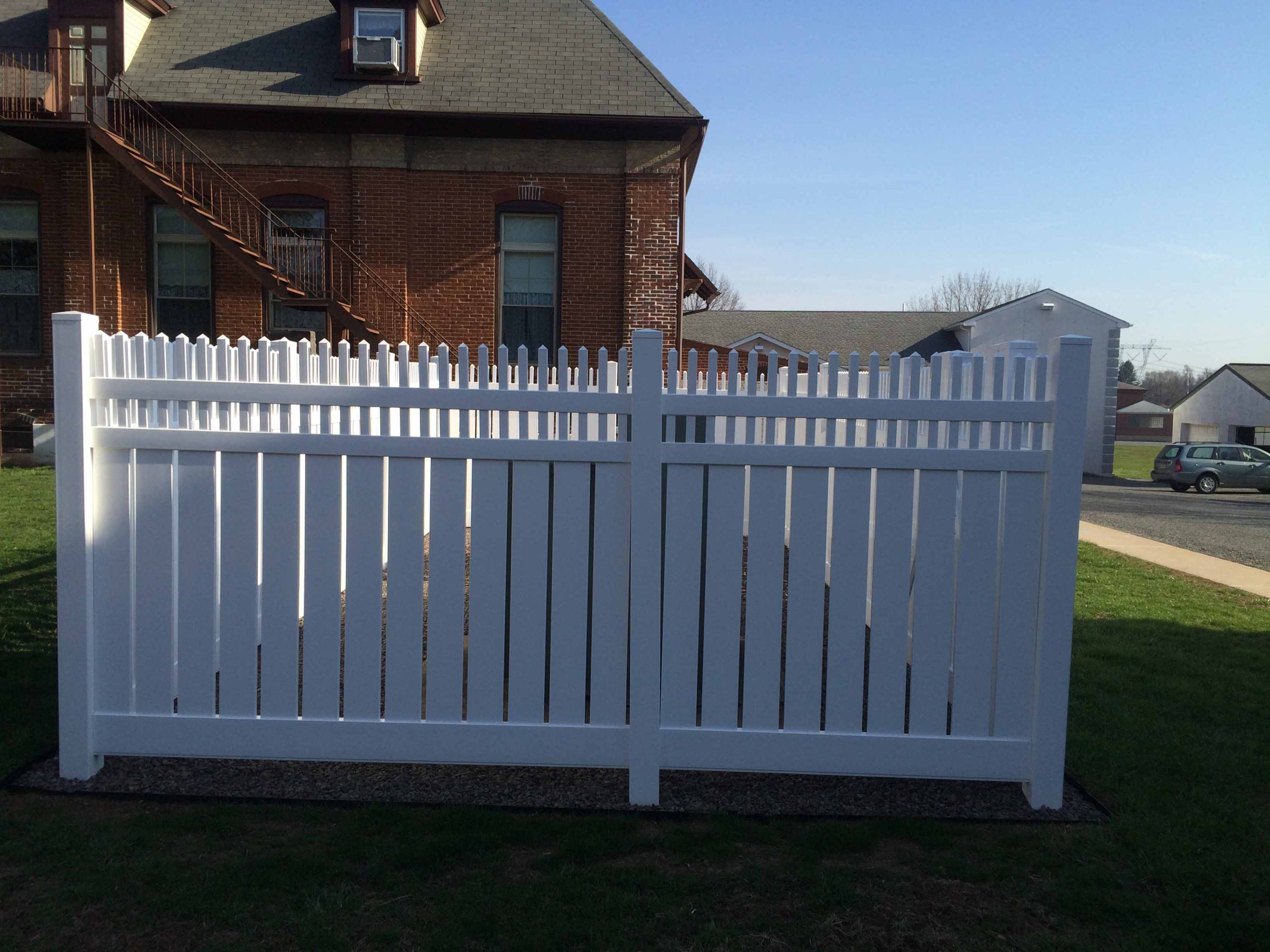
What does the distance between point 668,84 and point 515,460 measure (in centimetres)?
1447

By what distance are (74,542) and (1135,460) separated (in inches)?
2065

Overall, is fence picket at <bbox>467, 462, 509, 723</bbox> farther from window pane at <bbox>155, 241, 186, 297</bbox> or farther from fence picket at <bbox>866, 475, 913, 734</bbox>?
window pane at <bbox>155, 241, 186, 297</bbox>

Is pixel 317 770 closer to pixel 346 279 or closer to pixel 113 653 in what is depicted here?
pixel 113 653

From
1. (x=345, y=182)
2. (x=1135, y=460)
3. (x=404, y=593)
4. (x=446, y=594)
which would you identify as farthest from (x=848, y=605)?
(x=1135, y=460)

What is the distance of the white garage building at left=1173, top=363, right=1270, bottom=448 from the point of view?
47812mm

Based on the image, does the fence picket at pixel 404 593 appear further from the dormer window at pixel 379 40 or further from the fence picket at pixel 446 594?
the dormer window at pixel 379 40

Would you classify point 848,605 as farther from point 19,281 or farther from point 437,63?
point 19,281

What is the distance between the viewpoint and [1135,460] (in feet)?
160

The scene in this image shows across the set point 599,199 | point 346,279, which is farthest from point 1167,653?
point 346,279

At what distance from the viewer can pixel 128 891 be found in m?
3.13

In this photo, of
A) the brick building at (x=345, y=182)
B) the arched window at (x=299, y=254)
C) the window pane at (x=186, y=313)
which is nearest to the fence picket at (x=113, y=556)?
the brick building at (x=345, y=182)

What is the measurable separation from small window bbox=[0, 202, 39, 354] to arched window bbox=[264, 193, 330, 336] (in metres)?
4.23

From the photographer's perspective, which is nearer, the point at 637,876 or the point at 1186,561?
the point at 637,876

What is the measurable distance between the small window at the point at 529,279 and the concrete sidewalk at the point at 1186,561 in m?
9.41
